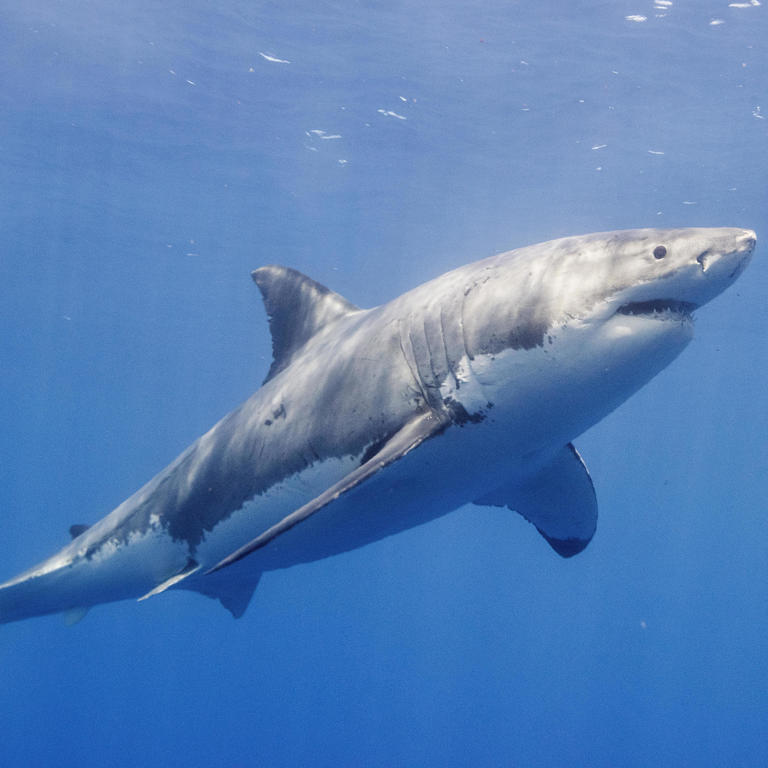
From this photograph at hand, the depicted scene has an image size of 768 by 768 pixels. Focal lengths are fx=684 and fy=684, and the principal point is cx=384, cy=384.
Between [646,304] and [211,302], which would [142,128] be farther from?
[646,304]

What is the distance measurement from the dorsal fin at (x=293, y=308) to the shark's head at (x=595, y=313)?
2.24m

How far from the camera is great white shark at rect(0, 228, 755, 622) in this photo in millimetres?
3293

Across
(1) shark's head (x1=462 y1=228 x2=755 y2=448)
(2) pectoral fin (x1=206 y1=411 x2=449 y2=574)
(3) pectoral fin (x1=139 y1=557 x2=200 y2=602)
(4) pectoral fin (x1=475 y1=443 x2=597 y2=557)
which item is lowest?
(3) pectoral fin (x1=139 y1=557 x2=200 y2=602)

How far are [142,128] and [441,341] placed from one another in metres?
20.0

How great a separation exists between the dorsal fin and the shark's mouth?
2.98m

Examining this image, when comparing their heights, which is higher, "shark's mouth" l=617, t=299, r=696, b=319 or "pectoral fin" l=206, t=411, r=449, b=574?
"shark's mouth" l=617, t=299, r=696, b=319

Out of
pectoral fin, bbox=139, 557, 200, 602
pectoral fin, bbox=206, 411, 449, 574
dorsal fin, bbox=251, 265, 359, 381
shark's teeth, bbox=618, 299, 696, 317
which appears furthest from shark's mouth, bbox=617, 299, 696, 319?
pectoral fin, bbox=139, 557, 200, 602

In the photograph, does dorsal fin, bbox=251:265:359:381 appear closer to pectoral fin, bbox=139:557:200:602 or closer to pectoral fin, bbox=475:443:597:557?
pectoral fin, bbox=139:557:200:602

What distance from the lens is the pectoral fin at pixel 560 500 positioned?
5336 millimetres

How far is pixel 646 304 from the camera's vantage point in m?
3.23

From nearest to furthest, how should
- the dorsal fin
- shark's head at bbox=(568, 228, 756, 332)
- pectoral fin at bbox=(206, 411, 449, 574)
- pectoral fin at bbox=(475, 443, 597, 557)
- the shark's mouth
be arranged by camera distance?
1. shark's head at bbox=(568, 228, 756, 332)
2. the shark's mouth
3. pectoral fin at bbox=(206, 411, 449, 574)
4. pectoral fin at bbox=(475, 443, 597, 557)
5. the dorsal fin

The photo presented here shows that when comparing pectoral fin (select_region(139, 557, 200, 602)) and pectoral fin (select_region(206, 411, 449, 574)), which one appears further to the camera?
pectoral fin (select_region(139, 557, 200, 602))

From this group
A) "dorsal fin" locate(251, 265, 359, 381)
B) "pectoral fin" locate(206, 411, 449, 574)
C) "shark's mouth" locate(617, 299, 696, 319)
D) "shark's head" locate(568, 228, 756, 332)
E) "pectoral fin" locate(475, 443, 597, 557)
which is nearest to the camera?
"shark's head" locate(568, 228, 756, 332)

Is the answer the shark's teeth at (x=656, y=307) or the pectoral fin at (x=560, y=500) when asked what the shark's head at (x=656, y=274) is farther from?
the pectoral fin at (x=560, y=500)
